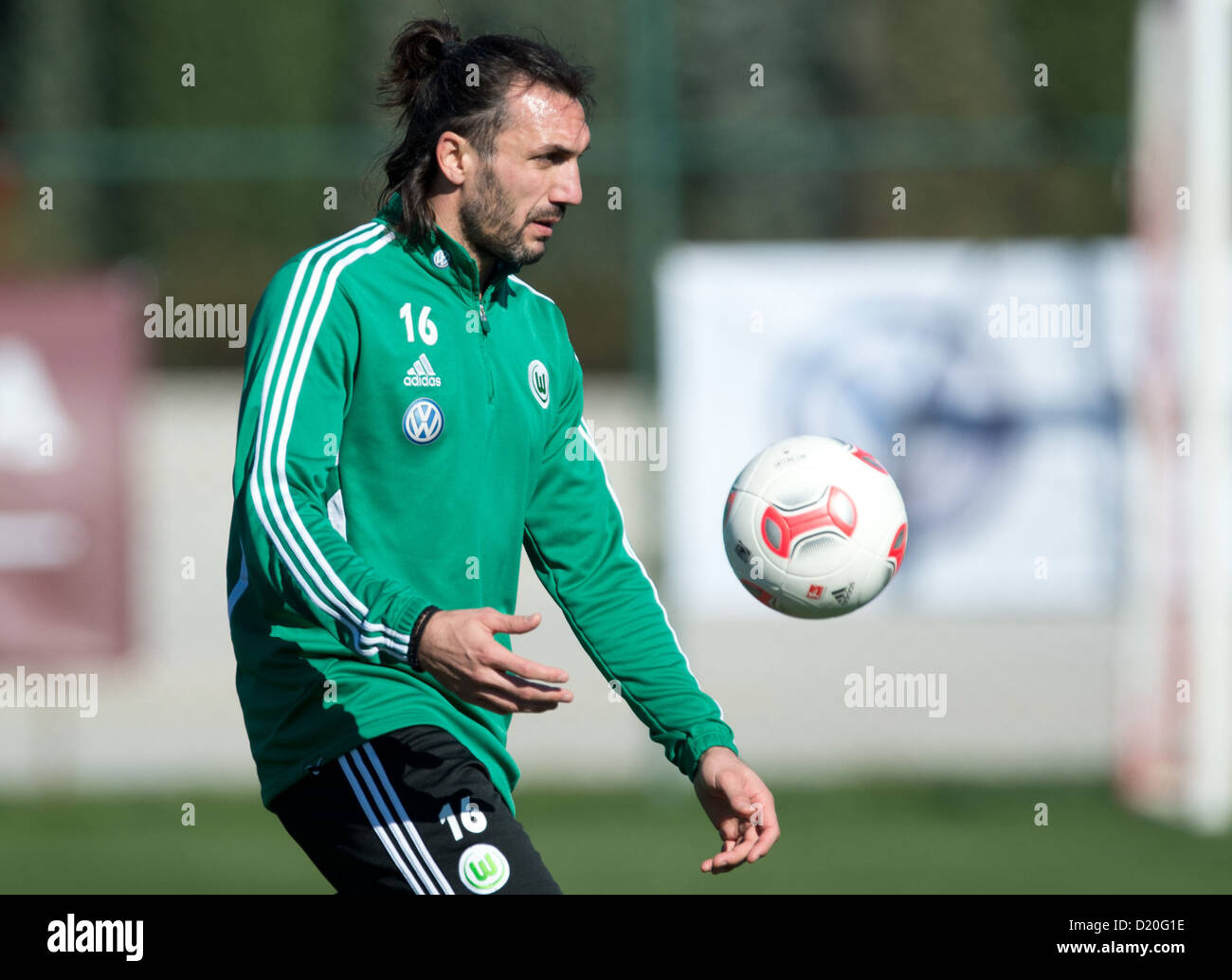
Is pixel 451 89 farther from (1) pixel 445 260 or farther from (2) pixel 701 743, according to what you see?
(2) pixel 701 743

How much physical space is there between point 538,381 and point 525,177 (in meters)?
0.41

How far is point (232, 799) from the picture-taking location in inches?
362

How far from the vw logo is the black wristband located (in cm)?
49

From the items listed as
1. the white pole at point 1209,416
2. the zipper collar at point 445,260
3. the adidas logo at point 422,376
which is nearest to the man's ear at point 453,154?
the zipper collar at point 445,260

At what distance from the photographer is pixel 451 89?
11.6 feet

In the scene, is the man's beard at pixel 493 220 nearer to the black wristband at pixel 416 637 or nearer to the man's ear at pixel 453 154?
Answer: the man's ear at pixel 453 154

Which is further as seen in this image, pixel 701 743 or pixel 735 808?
pixel 701 743

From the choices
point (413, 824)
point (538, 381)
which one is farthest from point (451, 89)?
point (413, 824)

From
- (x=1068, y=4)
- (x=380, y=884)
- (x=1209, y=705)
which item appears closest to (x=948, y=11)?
(x=1068, y=4)

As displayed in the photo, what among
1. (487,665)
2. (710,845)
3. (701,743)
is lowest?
(710,845)

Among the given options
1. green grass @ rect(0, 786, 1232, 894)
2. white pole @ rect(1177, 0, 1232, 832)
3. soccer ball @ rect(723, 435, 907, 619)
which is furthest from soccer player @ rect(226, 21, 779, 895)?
white pole @ rect(1177, 0, 1232, 832)

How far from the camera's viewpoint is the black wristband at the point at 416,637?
292 cm
